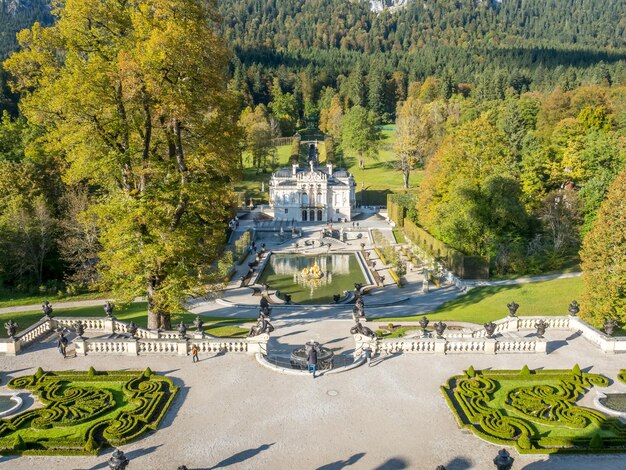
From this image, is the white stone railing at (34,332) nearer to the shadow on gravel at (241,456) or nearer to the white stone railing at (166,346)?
the white stone railing at (166,346)

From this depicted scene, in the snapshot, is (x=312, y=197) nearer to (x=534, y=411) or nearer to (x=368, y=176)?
(x=368, y=176)

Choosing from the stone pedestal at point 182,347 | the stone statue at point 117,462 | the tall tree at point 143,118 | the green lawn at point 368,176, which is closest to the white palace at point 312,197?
the green lawn at point 368,176

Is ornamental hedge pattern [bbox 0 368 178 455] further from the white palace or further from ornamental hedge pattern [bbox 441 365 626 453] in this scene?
the white palace

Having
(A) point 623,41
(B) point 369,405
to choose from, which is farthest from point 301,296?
(A) point 623,41

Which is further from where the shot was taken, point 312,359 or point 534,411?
point 312,359

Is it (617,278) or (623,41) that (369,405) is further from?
(623,41)

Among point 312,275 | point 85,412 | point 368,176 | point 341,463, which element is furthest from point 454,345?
point 368,176

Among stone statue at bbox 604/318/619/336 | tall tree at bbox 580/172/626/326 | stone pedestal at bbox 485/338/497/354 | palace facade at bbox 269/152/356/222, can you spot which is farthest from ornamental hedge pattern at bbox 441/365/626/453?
palace facade at bbox 269/152/356/222
